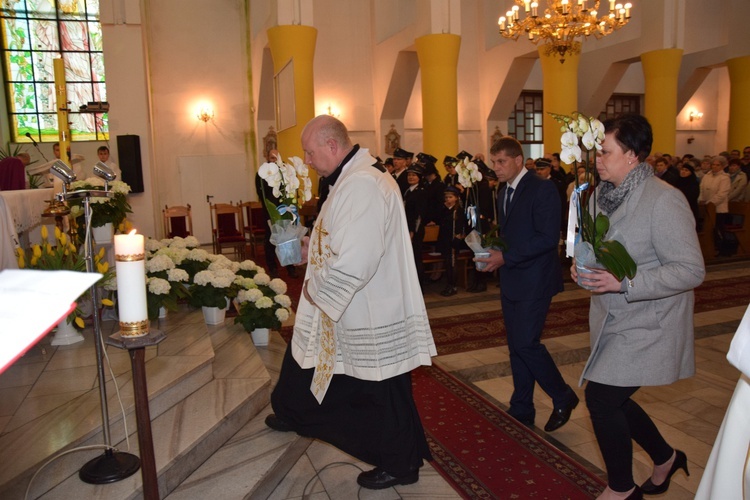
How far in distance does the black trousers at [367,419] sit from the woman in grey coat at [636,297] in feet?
2.85

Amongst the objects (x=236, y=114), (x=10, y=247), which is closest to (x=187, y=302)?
(x=10, y=247)

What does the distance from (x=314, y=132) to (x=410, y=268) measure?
31.7 inches

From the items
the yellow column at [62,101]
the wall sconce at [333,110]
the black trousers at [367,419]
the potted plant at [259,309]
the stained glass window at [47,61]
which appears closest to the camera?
the black trousers at [367,419]

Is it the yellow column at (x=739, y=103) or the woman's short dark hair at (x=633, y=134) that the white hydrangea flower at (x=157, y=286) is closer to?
the woman's short dark hair at (x=633, y=134)

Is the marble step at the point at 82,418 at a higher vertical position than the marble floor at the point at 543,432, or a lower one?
higher

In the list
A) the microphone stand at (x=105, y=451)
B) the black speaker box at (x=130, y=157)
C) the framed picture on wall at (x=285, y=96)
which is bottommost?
the microphone stand at (x=105, y=451)

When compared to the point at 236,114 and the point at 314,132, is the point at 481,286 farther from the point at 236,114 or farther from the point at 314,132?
the point at 236,114

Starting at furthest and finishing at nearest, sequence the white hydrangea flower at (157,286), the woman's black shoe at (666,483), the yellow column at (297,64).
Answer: the yellow column at (297,64), the white hydrangea flower at (157,286), the woman's black shoe at (666,483)

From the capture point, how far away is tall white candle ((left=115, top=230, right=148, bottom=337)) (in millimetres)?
1546

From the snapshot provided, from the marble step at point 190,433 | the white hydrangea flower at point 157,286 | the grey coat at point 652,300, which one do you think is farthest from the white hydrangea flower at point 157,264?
the grey coat at point 652,300

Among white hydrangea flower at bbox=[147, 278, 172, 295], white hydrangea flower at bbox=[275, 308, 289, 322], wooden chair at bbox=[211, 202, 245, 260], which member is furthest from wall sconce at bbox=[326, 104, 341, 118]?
white hydrangea flower at bbox=[147, 278, 172, 295]

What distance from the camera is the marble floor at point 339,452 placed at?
114 inches

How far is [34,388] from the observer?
3.21 meters

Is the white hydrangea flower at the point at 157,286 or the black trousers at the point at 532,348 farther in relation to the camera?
the white hydrangea flower at the point at 157,286
